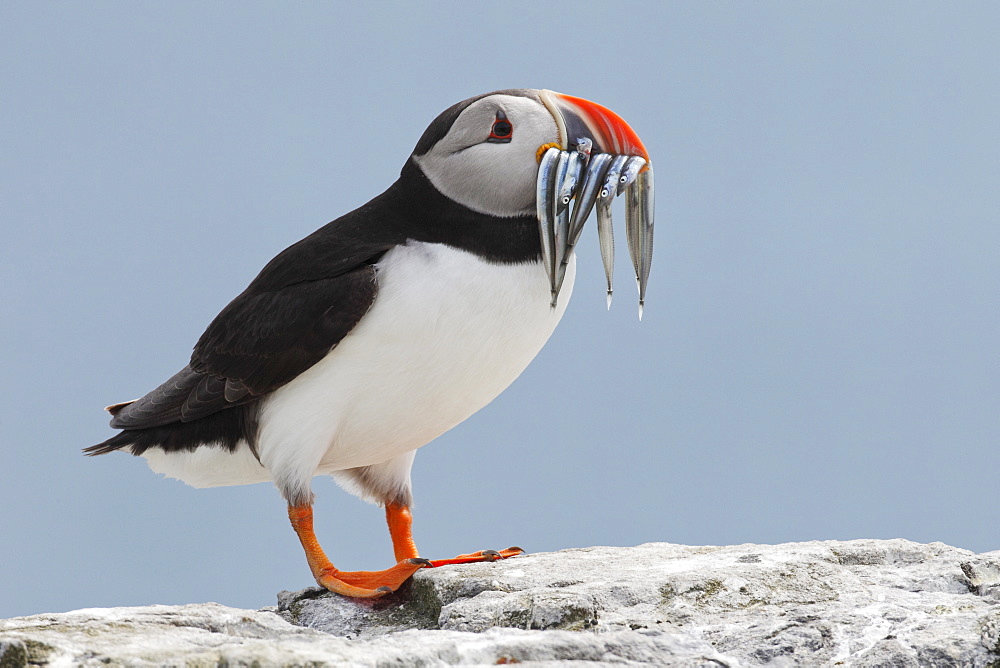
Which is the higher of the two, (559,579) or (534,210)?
(534,210)

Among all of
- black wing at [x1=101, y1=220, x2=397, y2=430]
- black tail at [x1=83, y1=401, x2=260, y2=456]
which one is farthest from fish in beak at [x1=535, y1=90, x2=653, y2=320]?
black tail at [x1=83, y1=401, x2=260, y2=456]

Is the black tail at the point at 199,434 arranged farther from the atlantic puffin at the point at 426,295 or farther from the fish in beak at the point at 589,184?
the fish in beak at the point at 589,184

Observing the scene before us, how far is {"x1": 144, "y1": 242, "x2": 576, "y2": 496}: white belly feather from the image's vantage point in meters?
4.34

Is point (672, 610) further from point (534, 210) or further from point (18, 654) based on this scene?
point (18, 654)

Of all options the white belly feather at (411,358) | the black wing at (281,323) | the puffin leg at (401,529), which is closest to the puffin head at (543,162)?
the white belly feather at (411,358)

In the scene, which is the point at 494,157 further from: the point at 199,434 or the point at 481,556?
the point at 199,434

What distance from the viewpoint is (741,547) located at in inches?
181

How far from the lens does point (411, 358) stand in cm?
436

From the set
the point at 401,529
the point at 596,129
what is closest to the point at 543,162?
the point at 596,129

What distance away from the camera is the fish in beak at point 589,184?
14.1 feet

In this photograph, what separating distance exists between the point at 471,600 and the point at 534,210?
159cm

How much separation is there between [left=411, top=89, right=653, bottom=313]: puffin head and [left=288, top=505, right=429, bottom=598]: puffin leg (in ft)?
4.08

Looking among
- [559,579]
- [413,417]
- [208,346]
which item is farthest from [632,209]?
[208,346]

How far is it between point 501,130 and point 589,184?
1.42 feet
